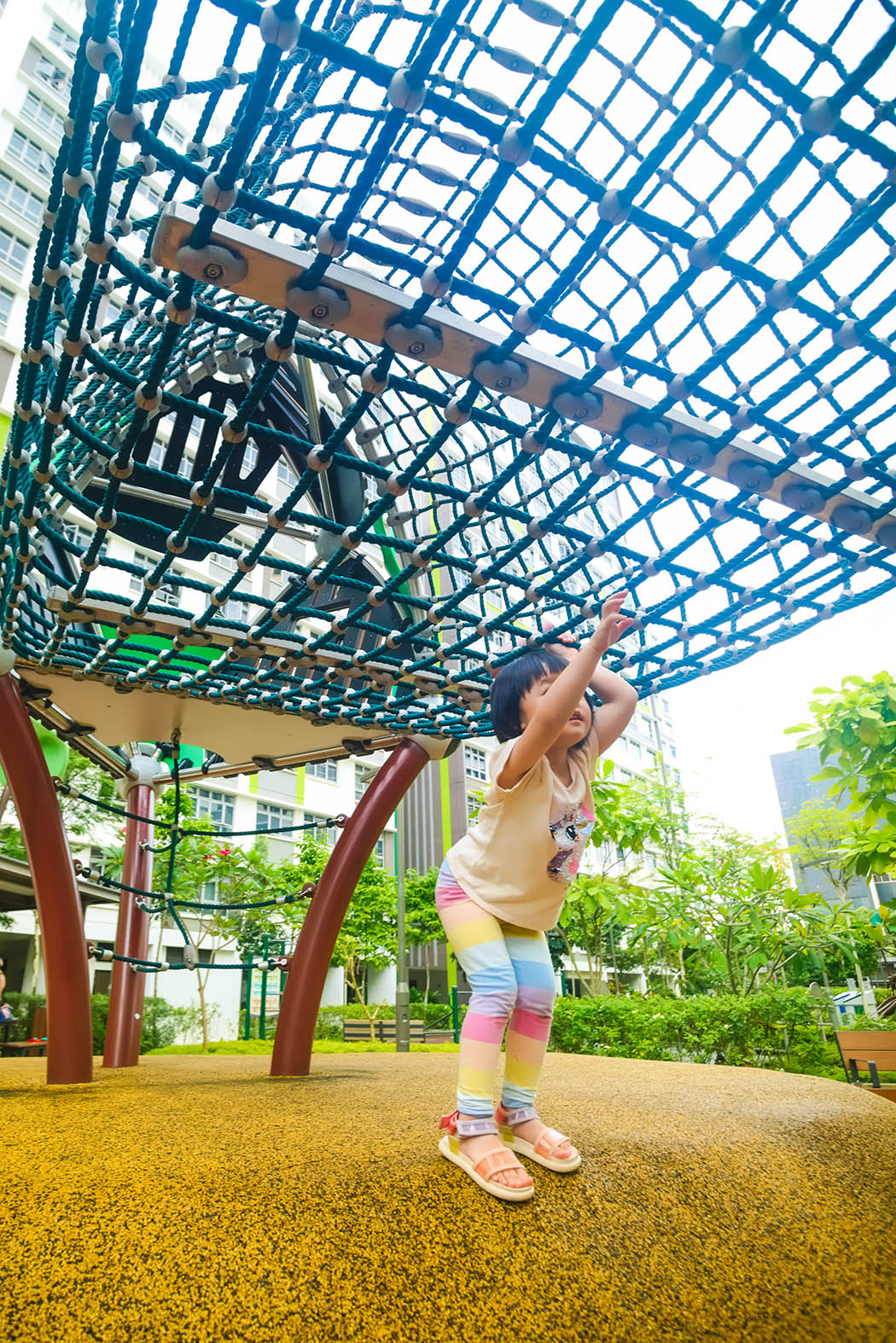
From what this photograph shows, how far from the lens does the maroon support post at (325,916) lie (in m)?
3.42

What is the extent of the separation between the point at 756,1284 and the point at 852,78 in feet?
6.10

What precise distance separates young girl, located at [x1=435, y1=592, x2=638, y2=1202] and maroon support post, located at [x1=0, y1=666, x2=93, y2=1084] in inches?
71.8

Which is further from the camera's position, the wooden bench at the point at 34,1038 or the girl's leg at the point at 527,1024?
the wooden bench at the point at 34,1038

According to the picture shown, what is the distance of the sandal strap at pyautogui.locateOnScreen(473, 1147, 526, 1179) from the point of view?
1492 millimetres

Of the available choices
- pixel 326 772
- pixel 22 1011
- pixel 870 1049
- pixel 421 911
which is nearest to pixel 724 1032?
pixel 870 1049

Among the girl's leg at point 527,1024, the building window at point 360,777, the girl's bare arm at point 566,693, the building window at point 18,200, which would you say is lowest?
the girl's leg at point 527,1024

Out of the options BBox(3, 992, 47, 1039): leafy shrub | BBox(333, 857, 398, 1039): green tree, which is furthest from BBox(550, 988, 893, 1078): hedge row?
BBox(333, 857, 398, 1039): green tree

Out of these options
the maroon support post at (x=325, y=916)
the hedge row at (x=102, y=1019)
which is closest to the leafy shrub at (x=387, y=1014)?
the hedge row at (x=102, y=1019)

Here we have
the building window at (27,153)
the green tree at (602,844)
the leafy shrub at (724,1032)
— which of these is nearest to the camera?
the leafy shrub at (724,1032)

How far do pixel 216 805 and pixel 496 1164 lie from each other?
776 inches

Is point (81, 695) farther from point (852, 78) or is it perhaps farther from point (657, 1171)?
point (852, 78)

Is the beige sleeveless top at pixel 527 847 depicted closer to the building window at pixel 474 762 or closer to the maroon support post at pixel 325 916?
the maroon support post at pixel 325 916

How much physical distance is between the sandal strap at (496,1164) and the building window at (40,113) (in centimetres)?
2144

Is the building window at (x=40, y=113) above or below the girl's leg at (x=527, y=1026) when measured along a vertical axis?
above
